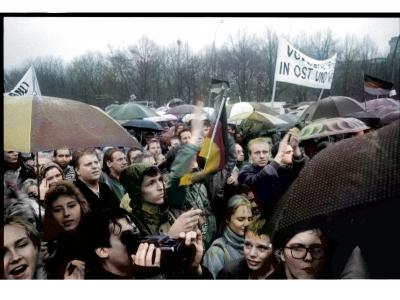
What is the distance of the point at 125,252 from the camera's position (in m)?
4.57

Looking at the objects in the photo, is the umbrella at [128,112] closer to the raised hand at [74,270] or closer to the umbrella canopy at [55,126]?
the umbrella canopy at [55,126]

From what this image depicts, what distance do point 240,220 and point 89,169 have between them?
1.45m

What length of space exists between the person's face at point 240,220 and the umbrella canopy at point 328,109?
96cm

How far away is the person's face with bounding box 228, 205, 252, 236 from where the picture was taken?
4.59 metres

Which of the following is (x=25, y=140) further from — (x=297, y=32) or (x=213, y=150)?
(x=297, y=32)

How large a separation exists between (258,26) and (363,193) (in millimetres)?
1720

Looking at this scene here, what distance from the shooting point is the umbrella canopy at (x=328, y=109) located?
4566 mm

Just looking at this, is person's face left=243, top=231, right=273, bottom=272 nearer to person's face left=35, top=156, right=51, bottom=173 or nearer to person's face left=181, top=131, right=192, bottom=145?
person's face left=181, top=131, right=192, bottom=145

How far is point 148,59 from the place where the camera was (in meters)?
4.66

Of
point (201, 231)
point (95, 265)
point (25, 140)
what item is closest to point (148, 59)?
point (25, 140)

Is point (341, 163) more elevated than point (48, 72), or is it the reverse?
point (48, 72)

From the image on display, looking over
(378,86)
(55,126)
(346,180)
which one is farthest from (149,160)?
(378,86)

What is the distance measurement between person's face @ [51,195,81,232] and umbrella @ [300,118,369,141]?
6.97 ft

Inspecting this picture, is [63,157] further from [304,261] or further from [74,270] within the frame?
[304,261]
